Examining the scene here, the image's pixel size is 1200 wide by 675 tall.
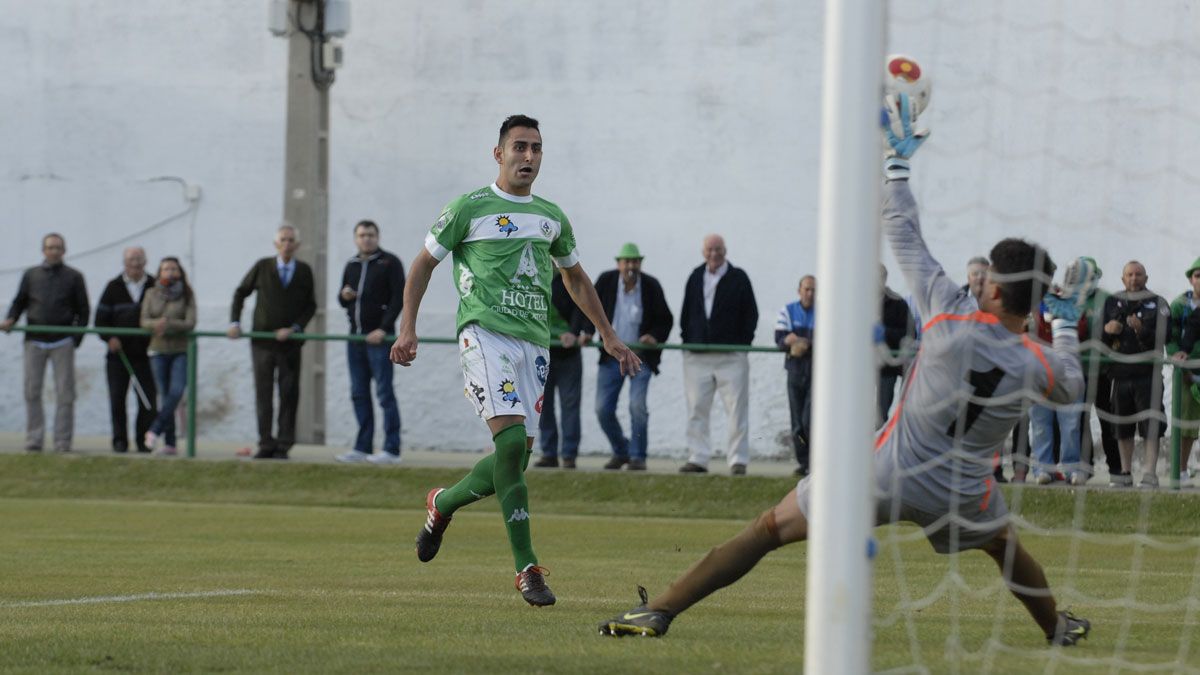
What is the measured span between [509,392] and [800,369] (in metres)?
8.01

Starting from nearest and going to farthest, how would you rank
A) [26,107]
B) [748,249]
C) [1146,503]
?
[1146,503] → [748,249] → [26,107]

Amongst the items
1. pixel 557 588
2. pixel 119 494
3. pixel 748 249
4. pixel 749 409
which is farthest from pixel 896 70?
pixel 748 249

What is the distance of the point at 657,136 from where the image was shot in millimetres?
22578

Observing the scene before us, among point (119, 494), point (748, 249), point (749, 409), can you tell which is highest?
point (748, 249)

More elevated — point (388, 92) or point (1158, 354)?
point (388, 92)

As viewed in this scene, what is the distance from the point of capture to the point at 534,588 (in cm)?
808

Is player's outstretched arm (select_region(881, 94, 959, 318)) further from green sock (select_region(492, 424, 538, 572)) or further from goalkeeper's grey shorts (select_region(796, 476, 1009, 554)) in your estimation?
green sock (select_region(492, 424, 538, 572))

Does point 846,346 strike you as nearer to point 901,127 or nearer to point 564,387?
point 901,127

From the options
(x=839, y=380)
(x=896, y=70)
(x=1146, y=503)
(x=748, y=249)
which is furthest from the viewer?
(x=748, y=249)

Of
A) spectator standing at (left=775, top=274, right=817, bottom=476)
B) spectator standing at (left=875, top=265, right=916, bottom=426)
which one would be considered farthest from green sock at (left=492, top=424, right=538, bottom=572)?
spectator standing at (left=775, top=274, right=817, bottom=476)

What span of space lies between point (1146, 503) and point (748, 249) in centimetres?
875

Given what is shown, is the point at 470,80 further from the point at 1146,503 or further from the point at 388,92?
the point at 1146,503

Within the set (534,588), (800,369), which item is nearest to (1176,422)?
(800,369)

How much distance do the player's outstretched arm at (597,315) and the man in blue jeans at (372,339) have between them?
861cm
